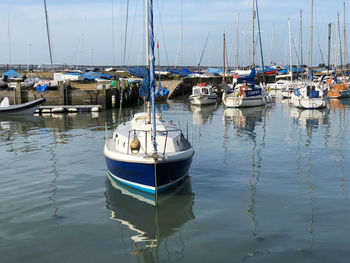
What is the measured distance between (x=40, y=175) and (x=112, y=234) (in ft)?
25.2

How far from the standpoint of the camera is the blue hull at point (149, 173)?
13484 mm

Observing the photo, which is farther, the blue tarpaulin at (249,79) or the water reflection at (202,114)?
the blue tarpaulin at (249,79)

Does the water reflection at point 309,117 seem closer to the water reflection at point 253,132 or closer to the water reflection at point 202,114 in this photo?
the water reflection at point 253,132

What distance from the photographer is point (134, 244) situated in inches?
423

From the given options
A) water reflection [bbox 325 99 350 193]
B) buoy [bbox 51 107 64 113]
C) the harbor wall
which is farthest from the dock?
water reflection [bbox 325 99 350 193]

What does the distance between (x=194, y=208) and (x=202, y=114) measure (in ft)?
101

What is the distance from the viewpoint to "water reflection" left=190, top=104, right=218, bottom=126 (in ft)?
124

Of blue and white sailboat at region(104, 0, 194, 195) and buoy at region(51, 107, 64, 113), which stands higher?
buoy at region(51, 107, 64, 113)

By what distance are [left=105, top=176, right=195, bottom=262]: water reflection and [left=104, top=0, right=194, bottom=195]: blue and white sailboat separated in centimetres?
38

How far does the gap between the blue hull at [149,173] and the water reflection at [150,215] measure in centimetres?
39

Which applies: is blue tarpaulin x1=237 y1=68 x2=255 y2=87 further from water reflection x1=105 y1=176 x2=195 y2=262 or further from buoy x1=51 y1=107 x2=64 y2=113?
water reflection x1=105 y1=176 x2=195 y2=262

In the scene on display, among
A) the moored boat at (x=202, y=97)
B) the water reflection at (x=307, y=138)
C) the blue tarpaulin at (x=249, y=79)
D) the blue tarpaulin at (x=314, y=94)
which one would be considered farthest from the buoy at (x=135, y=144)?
the moored boat at (x=202, y=97)

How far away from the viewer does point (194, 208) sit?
13.4 metres

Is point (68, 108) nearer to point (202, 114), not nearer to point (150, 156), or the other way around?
point (202, 114)
